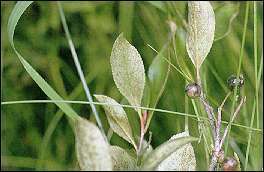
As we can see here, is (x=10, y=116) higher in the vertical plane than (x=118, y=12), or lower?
lower

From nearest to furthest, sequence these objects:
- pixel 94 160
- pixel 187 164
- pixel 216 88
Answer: pixel 94 160, pixel 187 164, pixel 216 88

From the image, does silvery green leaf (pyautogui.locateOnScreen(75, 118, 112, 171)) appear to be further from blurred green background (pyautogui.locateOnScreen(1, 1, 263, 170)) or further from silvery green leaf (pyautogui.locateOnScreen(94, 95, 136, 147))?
blurred green background (pyautogui.locateOnScreen(1, 1, 263, 170))

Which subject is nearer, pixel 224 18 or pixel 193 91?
pixel 193 91

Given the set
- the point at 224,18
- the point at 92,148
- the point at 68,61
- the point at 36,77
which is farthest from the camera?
the point at 68,61

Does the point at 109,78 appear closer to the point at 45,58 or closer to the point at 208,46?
the point at 45,58

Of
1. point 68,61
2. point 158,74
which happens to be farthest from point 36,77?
point 68,61

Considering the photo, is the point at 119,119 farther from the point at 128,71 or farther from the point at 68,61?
the point at 68,61

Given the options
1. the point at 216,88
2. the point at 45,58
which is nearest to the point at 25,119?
the point at 45,58
